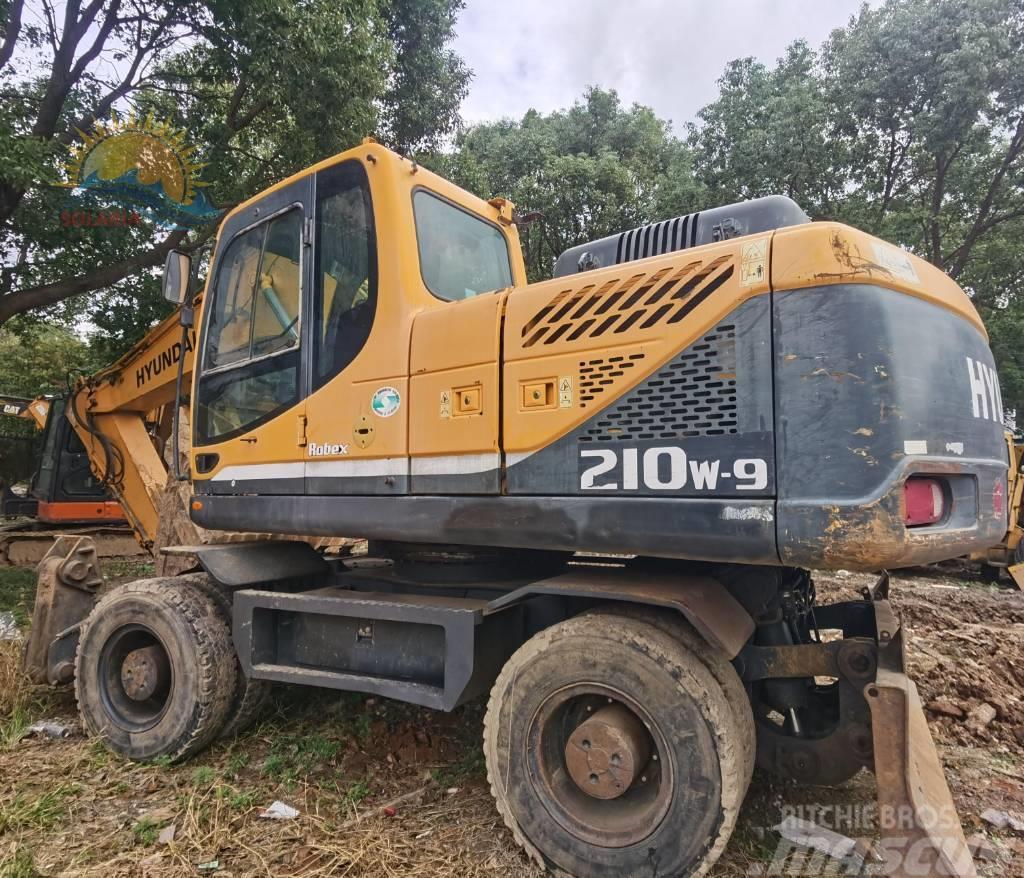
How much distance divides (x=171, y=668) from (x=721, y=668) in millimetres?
3000

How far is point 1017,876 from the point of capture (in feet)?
8.41

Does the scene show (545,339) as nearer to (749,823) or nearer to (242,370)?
(242,370)

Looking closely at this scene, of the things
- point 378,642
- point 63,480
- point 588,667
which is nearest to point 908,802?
point 588,667

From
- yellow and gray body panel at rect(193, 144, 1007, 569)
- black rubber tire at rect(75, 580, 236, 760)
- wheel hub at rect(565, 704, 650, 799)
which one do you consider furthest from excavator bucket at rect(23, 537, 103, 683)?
wheel hub at rect(565, 704, 650, 799)

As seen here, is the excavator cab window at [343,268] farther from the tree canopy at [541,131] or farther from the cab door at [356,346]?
the tree canopy at [541,131]

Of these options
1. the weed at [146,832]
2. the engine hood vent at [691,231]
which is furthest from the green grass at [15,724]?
the engine hood vent at [691,231]

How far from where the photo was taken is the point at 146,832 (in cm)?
296

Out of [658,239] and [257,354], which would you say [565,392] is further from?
[257,354]

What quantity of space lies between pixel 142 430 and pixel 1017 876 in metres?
7.18

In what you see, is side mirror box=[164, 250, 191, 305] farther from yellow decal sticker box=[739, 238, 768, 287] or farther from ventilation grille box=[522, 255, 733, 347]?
yellow decal sticker box=[739, 238, 768, 287]

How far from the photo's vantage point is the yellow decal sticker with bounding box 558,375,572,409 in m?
2.69

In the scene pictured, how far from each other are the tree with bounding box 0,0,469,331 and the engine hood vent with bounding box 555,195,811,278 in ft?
17.5

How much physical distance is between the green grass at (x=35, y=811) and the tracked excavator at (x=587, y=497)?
0.44 metres

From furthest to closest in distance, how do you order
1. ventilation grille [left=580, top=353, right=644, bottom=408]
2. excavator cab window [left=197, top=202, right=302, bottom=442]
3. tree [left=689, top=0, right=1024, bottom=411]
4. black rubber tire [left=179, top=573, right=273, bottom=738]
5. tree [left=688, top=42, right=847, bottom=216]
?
1. tree [left=688, top=42, right=847, bottom=216]
2. tree [left=689, top=0, right=1024, bottom=411]
3. black rubber tire [left=179, top=573, right=273, bottom=738]
4. excavator cab window [left=197, top=202, right=302, bottom=442]
5. ventilation grille [left=580, top=353, right=644, bottom=408]
